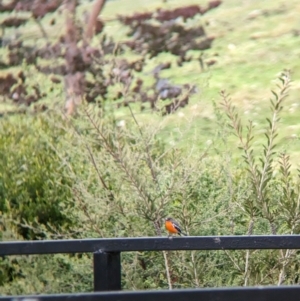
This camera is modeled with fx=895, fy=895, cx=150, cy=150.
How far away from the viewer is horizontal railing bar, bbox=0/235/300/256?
3414 millimetres

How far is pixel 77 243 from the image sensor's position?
11.3 feet

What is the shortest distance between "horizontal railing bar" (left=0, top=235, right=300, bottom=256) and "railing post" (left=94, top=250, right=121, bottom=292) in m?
0.04

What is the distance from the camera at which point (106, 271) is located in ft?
10.9

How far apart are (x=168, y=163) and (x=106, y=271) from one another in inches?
98.9

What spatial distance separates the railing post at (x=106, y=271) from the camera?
3322 millimetres

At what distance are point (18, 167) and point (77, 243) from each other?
5.28 metres

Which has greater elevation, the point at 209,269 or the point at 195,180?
the point at 195,180

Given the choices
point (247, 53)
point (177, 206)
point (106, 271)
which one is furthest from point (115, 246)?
point (247, 53)

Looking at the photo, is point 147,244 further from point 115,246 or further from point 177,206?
point 177,206

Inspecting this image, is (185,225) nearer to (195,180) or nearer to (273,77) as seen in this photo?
(195,180)

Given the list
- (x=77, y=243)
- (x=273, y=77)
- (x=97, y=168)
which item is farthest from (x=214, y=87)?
(x=77, y=243)

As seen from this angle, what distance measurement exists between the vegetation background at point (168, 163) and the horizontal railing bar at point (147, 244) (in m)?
1.34

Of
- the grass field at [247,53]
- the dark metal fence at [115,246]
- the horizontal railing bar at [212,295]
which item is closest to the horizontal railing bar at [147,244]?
the dark metal fence at [115,246]

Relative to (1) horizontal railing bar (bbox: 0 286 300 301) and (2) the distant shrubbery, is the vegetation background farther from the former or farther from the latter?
(1) horizontal railing bar (bbox: 0 286 300 301)
